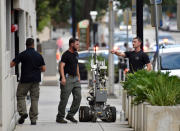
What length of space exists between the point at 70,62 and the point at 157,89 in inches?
137

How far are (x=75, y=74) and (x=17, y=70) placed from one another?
5.39m

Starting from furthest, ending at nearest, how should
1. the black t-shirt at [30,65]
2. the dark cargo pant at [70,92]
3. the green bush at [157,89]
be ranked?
the dark cargo pant at [70,92] < the black t-shirt at [30,65] < the green bush at [157,89]

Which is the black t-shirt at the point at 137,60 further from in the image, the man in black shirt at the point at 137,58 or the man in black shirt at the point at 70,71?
the man in black shirt at the point at 70,71

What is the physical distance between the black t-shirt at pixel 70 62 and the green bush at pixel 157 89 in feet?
8.94

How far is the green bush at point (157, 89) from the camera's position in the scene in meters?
11.2

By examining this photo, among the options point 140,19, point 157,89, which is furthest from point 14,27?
point 157,89

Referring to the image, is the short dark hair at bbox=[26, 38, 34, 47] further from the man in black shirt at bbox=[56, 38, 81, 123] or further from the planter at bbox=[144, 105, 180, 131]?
the planter at bbox=[144, 105, 180, 131]

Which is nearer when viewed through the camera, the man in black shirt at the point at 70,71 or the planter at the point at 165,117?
the planter at the point at 165,117

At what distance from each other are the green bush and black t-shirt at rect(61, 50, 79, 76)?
2.72 metres

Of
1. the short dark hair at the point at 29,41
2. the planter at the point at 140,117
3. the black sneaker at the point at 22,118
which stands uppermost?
the short dark hair at the point at 29,41

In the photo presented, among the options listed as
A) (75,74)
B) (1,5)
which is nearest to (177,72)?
(75,74)

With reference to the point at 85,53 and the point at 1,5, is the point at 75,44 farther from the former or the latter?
the point at 85,53

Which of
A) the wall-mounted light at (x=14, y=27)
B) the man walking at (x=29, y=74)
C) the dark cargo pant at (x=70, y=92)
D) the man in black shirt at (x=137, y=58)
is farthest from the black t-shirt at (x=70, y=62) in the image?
the wall-mounted light at (x=14, y=27)

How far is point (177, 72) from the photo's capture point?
19.2 metres
